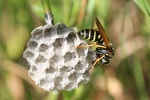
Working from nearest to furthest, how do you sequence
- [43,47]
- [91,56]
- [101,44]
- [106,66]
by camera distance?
[43,47] < [91,56] < [101,44] < [106,66]

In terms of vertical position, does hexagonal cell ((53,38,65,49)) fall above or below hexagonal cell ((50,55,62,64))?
above

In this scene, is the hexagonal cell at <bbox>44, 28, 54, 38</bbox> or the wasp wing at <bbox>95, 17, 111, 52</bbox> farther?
the wasp wing at <bbox>95, 17, 111, 52</bbox>

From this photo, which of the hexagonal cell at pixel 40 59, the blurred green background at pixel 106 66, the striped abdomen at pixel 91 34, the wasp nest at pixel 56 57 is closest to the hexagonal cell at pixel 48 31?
the wasp nest at pixel 56 57

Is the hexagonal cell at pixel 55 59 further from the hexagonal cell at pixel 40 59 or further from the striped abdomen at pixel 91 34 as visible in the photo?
the striped abdomen at pixel 91 34

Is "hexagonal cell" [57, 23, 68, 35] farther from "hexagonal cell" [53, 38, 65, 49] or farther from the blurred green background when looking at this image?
the blurred green background

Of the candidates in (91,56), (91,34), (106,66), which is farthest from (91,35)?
(106,66)

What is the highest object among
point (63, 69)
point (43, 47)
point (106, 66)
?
point (106, 66)

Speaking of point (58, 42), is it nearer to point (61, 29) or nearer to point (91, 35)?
point (61, 29)

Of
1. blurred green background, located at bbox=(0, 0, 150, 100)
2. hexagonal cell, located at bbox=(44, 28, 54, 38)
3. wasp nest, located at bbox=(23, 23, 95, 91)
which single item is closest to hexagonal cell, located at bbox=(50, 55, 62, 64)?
wasp nest, located at bbox=(23, 23, 95, 91)
